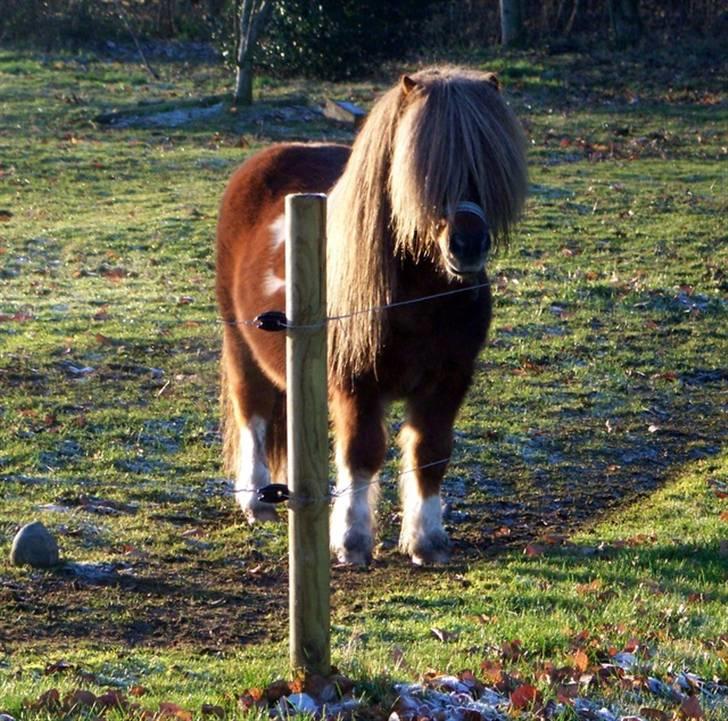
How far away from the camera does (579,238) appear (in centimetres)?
1372

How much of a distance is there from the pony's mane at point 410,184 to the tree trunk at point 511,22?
78.3ft

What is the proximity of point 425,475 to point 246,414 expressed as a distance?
4.77ft

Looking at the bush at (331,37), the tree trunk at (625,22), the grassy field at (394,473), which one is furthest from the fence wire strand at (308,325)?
the tree trunk at (625,22)

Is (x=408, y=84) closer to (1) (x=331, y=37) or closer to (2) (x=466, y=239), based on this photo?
(2) (x=466, y=239)

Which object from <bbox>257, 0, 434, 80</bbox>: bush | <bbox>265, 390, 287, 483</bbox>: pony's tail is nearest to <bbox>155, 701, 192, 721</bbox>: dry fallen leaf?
<bbox>265, 390, 287, 483</bbox>: pony's tail

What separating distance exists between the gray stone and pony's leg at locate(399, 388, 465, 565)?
1.69m

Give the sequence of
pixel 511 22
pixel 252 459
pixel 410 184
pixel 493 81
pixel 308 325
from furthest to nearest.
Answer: pixel 511 22
pixel 252 459
pixel 493 81
pixel 410 184
pixel 308 325

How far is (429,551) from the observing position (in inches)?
249

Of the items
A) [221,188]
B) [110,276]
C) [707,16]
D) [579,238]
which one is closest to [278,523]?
[110,276]

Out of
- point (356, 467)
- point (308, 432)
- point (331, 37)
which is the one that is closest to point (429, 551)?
point (356, 467)

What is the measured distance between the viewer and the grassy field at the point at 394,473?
4824 millimetres

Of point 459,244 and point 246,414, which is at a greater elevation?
point 459,244

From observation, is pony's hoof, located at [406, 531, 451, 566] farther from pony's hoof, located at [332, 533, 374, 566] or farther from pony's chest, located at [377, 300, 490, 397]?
pony's chest, located at [377, 300, 490, 397]

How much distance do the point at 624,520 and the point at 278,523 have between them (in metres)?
1.86
